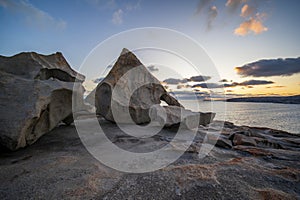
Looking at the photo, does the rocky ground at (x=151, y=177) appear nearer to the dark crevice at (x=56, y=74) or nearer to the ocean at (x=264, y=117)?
the dark crevice at (x=56, y=74)

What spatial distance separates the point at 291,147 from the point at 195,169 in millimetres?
5557

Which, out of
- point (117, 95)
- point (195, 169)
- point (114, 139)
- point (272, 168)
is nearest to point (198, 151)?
point (195, 169)

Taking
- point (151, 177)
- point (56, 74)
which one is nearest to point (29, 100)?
point (56, 74)

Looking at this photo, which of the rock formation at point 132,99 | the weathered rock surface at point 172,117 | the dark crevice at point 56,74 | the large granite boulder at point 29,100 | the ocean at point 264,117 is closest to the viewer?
the large granite boulder at point 29,100

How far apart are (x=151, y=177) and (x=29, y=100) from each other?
4.20 meters

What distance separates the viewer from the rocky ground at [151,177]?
2.74 meters

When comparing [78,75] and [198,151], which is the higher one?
[78,75]

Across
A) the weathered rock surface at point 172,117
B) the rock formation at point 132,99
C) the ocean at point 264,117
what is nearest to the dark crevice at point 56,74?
the rock formation at point 132,99

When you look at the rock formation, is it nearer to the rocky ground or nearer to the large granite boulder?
the large granite boulder

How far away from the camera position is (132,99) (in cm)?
905

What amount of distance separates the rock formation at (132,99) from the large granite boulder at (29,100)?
1599 mm

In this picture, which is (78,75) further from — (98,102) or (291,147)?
(291,147)

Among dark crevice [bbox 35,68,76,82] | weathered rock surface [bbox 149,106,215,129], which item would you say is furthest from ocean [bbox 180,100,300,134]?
dark crevice [bbox 35,68,76,82]

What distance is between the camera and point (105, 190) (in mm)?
2822
